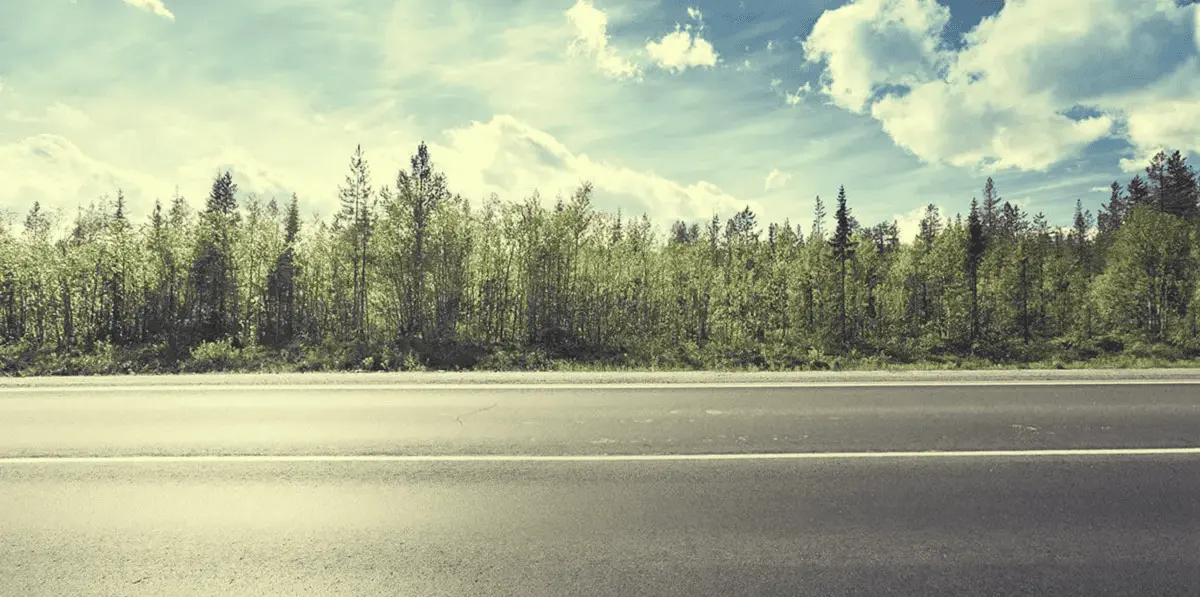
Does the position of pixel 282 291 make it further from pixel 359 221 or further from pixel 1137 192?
pixel 1137 192

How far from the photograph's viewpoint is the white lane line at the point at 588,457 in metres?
6.78

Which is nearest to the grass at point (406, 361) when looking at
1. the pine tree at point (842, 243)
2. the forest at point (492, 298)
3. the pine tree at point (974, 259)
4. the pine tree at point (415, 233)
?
the forest at point (492, 298)

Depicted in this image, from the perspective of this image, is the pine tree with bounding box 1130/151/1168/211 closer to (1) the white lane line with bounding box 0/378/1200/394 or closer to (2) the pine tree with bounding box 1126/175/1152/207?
(2) the pine tree with bounding box 1126/175/1152/207

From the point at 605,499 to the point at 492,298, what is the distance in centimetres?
2484

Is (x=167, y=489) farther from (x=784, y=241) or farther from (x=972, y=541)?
(x=784, y=241)

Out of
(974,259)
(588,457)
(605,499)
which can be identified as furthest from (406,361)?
(974,259)

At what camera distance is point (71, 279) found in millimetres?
27594

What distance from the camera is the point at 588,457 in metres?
6.88

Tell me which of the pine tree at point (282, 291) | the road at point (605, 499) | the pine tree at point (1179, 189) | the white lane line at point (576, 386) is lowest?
the road at point (605, 499)

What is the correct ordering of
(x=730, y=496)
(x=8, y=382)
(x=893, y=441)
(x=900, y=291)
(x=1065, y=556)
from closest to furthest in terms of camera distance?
(x=1065, y=556) → (x=730, y=496) → (x=893, y=441) → (x=8, y=382) → (x=900, y=291)

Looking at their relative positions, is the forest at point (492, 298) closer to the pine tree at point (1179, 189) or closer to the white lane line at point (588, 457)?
the white lane line at point (588, 457)

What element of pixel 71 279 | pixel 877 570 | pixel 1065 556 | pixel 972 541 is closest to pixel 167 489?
pixel 877 570

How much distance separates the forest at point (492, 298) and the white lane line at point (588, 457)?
936cm

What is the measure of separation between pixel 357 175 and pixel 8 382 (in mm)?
17222
